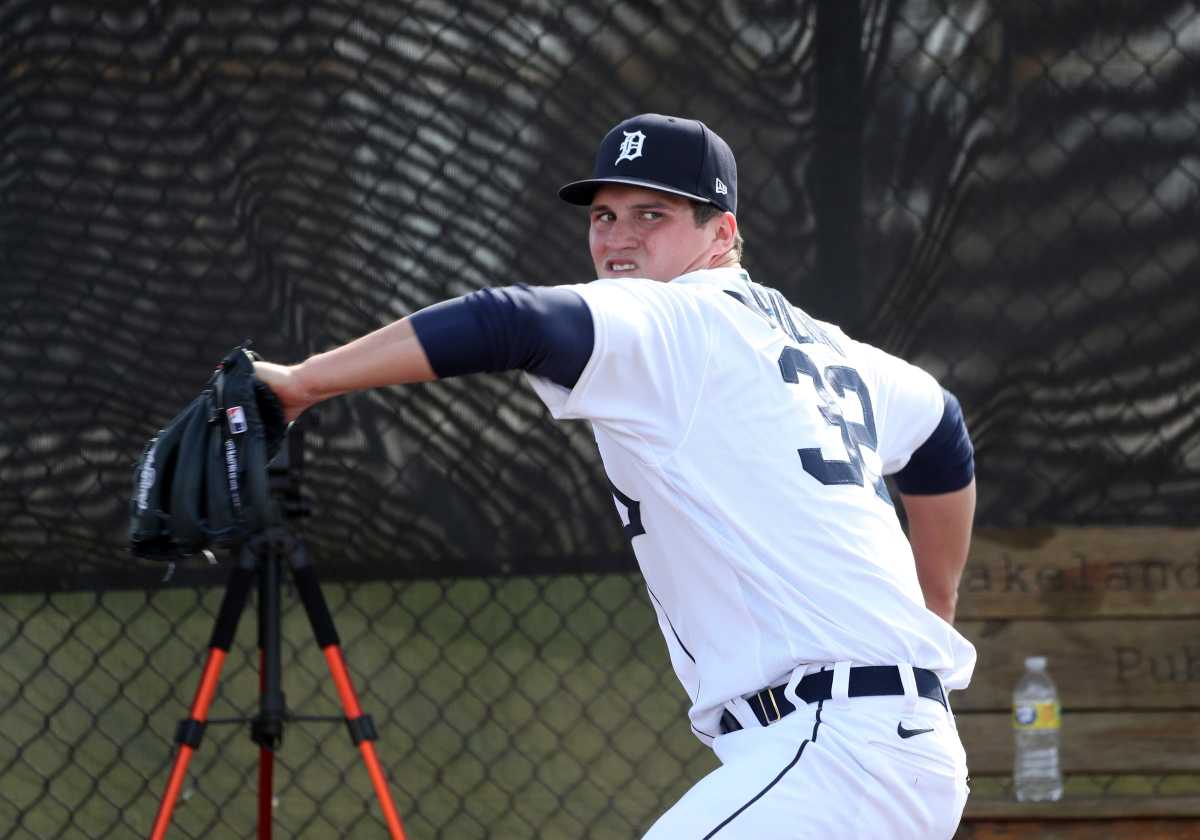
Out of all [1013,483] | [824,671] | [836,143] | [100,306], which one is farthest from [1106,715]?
[100,306]

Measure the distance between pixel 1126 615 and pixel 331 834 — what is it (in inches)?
76.9

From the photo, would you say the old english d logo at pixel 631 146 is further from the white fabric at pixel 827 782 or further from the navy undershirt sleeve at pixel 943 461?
the white fabric at pixel 827 782

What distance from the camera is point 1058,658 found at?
3744 mm

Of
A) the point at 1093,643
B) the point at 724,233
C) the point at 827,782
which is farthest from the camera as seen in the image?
the point at 1093,643

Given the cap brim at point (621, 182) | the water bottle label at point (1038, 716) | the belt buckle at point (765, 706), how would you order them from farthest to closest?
the water bottle label at point (1038, 716)
the cap brim at point (621, 182)
the belt buckle at point (765, 706)

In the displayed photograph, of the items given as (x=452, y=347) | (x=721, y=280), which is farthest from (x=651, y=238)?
(x=452, y=347)

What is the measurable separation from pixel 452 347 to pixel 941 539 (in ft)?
4.30

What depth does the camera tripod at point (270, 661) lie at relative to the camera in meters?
3.29

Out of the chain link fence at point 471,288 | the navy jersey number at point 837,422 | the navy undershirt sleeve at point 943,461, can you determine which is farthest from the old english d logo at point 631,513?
the chain link fence at point 471,288

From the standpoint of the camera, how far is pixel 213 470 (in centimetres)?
199

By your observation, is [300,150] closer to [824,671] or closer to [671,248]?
[671,248]

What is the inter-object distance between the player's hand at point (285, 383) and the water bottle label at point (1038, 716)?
7.26 feet

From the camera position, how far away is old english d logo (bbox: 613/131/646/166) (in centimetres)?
256

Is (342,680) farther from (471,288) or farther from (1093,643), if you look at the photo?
(1093,643)
